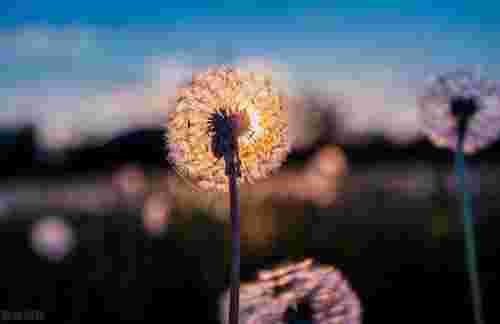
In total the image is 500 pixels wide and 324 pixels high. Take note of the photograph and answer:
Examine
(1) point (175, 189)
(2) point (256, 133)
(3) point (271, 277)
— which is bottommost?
(1) point (175, 189)

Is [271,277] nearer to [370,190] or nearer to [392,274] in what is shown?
[392,274]

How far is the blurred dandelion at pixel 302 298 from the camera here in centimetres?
234

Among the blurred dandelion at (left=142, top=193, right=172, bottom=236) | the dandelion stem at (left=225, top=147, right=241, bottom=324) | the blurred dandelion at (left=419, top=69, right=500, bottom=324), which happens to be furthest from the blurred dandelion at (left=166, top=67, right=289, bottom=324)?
the blurred dandelion at (left=142, top=193, right=172, bottom=236)

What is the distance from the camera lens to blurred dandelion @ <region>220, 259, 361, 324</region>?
2342mm

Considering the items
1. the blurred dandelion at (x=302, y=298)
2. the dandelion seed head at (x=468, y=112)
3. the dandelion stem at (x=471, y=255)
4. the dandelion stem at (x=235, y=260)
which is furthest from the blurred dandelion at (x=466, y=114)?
the dandelion stem at (x=235, y=260)

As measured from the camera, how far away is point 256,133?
248 cm

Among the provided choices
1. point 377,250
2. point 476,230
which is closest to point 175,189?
point 377,250

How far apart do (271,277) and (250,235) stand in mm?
8552

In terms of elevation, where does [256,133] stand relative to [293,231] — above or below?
above

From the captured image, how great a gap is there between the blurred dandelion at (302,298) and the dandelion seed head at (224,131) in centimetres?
38

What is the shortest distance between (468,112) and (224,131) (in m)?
2.59

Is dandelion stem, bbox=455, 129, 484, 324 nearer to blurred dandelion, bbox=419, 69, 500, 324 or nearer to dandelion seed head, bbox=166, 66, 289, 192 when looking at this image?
blurred dandelion, bbox=419, 69, 500, 324

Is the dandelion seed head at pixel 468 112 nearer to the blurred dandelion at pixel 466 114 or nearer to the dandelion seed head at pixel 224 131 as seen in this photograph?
the blurred dandelion at pixel 466 114

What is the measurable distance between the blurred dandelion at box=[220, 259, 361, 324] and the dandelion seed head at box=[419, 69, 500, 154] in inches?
87.6
